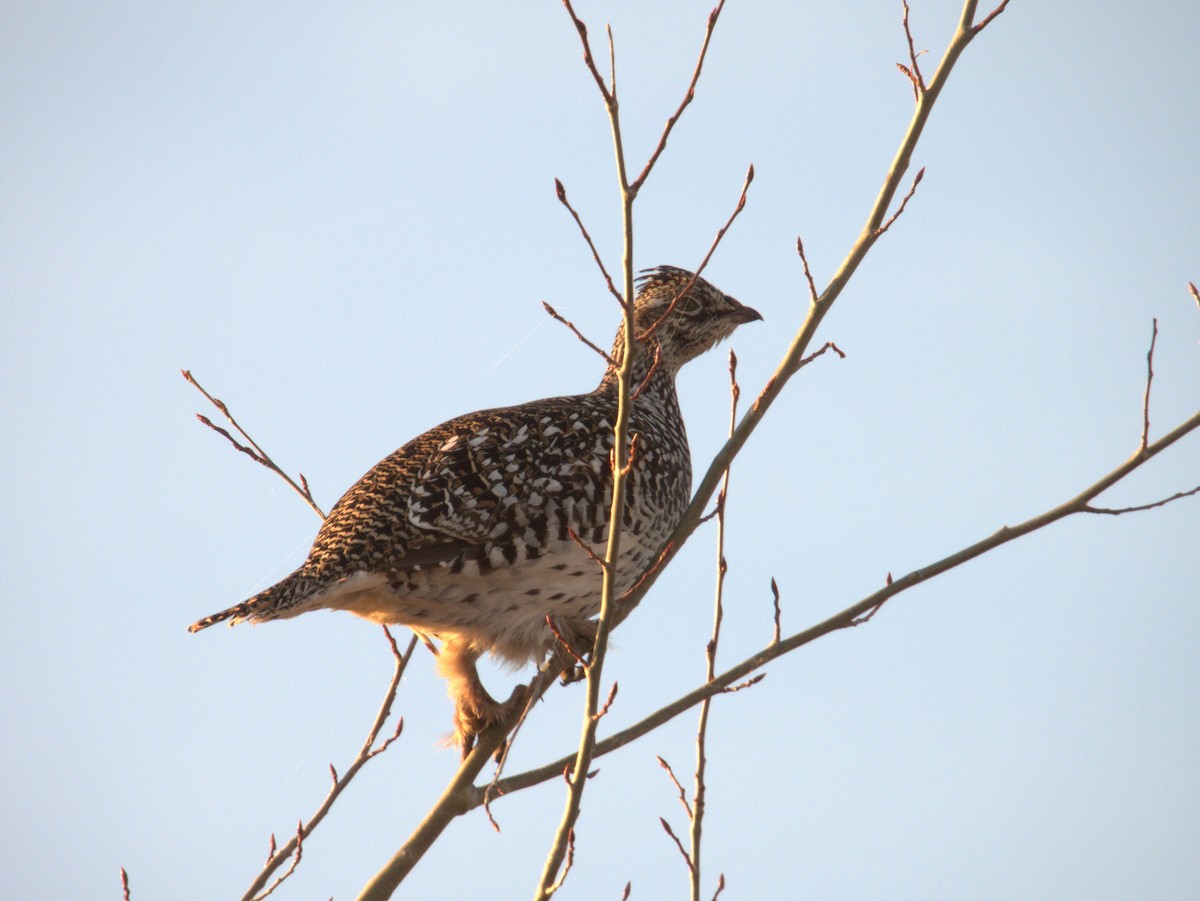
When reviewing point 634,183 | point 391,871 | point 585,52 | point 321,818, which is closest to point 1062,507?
point 634,183

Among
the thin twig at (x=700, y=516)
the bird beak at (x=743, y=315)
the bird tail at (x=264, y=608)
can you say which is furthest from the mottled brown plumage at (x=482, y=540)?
the bird beak at (x=743, y=315)

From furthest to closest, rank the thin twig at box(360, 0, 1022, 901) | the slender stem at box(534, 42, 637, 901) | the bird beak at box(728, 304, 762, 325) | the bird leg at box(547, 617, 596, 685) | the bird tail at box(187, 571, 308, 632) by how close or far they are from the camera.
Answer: the bird beak at box(728, 304, 762, 325), the bird leg at box(547, 617, 596, 685), the bird tail at box(187, 571, 308, 632), the thin twig at box(360, 0, 1022, 901), the slender stem at box(534, 42, 637, 901)

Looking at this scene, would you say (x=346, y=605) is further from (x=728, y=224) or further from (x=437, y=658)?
(x=728, y=224)

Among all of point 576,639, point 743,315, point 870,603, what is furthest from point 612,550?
point 743,315

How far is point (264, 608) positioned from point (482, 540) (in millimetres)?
1194

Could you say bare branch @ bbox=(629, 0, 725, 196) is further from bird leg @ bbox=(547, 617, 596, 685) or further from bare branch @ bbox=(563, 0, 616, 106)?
bird leg @ bbox=(547, 617, 596, 685)

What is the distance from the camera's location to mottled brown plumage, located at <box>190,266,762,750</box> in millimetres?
6781

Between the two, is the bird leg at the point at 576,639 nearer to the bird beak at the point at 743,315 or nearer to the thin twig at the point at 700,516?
the thin twig at the point at 700,516

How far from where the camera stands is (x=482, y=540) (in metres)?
6.96

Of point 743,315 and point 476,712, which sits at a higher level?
point 743,315

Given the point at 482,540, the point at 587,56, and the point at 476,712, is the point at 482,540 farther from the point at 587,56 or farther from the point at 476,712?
the point at 587,56

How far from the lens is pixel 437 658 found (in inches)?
306

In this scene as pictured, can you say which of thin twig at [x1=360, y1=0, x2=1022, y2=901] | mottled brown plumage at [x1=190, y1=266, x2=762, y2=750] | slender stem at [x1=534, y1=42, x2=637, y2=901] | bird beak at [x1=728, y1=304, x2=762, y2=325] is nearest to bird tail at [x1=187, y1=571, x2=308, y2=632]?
mottled brown plumage at [x1=190, y1=266, x2=762, y2=750]

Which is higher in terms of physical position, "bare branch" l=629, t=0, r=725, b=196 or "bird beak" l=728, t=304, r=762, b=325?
"bird beak" l=728, t=304, r=762, b=325
